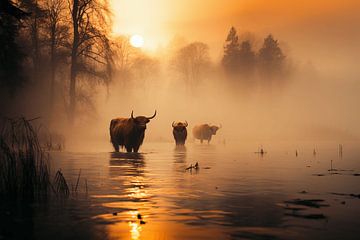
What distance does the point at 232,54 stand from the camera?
76.5 metres

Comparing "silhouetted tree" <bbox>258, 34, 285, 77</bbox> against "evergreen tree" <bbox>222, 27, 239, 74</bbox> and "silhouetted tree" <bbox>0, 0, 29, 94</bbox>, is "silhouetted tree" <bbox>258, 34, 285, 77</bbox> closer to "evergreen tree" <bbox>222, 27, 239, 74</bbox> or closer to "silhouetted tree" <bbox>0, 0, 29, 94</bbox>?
"evergreen tree" <bbox>222, 27, 239, 74</bbox>

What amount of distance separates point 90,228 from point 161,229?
3.40ft

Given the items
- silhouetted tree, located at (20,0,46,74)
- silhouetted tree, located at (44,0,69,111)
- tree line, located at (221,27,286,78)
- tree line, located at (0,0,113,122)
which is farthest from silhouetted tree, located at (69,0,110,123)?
tree line, located at (221,27,286,78)

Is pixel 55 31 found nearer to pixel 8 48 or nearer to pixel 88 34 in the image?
pixel 88 34

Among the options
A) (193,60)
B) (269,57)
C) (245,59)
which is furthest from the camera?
(269,57)

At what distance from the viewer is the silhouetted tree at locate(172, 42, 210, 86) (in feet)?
249

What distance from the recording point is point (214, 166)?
1962 centimetres

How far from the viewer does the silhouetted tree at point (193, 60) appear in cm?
7594

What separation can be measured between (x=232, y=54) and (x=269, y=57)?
536 centimetres

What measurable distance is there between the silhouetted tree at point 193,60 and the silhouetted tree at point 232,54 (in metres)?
2.81

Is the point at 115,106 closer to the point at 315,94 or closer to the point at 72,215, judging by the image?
the point at 315,94

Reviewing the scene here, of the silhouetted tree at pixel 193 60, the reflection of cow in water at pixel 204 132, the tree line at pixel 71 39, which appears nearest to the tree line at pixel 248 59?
the silhouetted tree at pixel 193 60

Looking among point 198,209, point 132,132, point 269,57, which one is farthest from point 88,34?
point 269,57

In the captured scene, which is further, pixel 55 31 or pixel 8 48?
pixel 55 31
